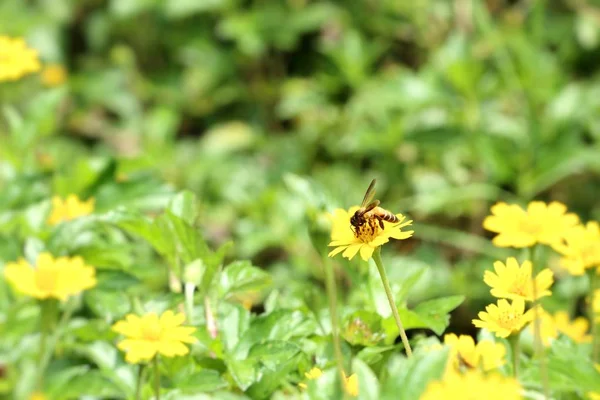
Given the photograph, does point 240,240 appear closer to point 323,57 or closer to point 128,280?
point 323,57

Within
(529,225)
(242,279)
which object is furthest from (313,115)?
(529,225)

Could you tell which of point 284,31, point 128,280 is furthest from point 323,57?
point 128,280

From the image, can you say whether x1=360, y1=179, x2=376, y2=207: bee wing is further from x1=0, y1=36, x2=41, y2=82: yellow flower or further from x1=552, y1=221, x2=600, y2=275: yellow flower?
x1=0, y1=36, x2=41, y2=82: yellow flower

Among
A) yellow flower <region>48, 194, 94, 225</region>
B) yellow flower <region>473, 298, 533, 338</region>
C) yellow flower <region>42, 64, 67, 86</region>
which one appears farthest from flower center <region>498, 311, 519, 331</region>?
yellow flower <region>42, 64, 67, 86</region>

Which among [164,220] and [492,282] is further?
[164,220]

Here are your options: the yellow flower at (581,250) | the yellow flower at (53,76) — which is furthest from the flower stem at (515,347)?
the yellow flower at (53,76)

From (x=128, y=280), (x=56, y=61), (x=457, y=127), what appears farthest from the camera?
(x=56, y=61)
